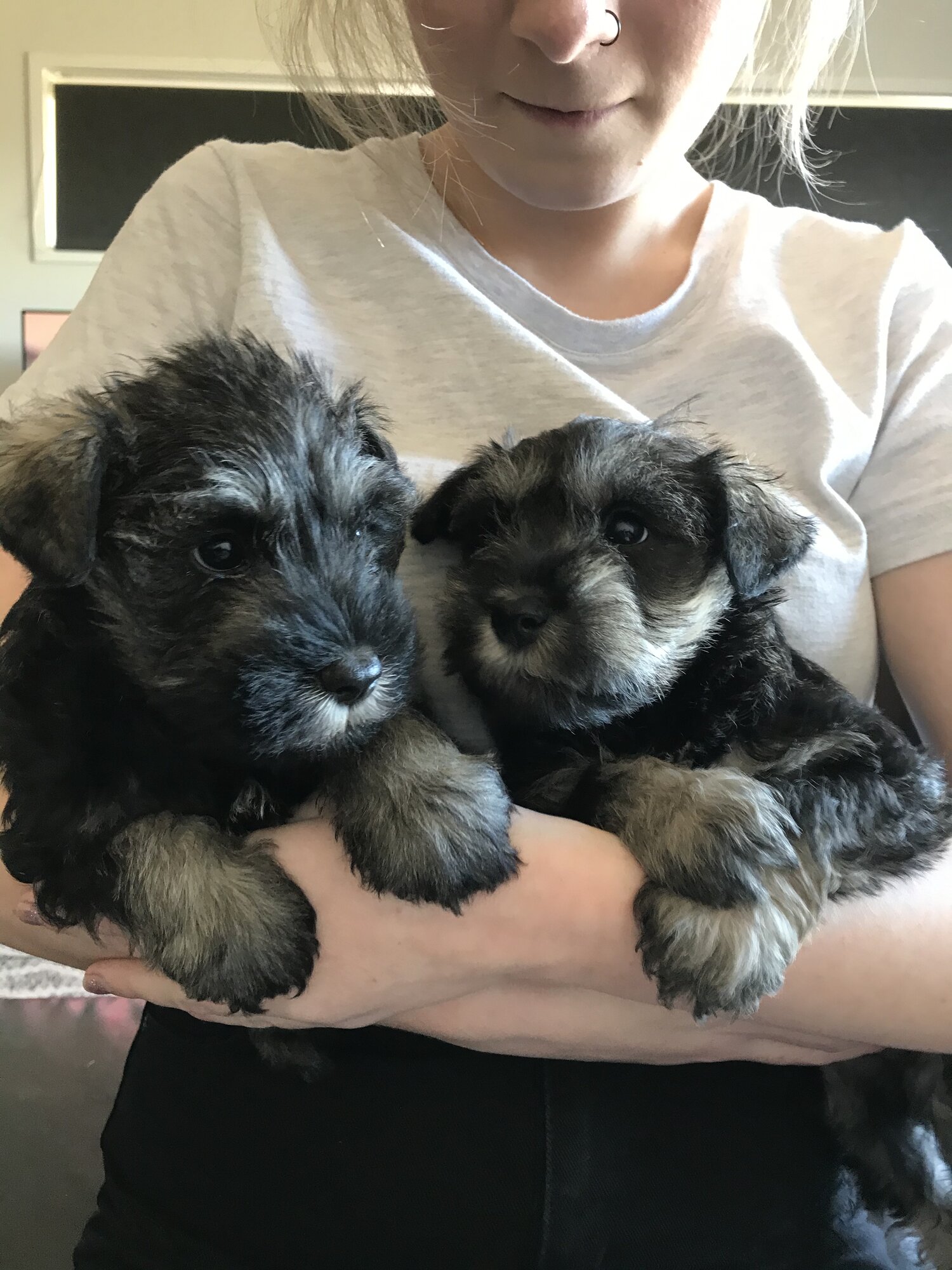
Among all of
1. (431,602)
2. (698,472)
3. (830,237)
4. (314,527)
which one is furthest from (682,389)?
(314,527)

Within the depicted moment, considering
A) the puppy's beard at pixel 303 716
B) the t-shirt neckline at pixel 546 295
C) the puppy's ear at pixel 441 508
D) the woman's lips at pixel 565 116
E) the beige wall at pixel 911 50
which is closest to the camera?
the puppy's beard at pixel 303 716

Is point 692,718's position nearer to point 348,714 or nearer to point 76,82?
point 348,714

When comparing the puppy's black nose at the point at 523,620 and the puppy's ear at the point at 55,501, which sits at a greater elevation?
the puppy's ear at the point at 55,501

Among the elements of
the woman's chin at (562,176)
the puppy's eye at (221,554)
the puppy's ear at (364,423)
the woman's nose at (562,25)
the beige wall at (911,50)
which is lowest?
the puppy's eye at (221,554)

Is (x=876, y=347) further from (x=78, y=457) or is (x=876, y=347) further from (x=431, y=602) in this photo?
(x=78, y=457)

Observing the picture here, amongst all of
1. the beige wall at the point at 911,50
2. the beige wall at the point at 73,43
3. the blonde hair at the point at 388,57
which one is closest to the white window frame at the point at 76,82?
the beige wall at the point at 73,43

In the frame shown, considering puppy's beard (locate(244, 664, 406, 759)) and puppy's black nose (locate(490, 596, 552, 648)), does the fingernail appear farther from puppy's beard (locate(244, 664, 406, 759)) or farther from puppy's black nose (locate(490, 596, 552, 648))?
puppy's black nose (locate(490, 596, 552, 648))

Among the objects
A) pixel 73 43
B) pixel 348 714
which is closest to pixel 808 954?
pixel 348 714

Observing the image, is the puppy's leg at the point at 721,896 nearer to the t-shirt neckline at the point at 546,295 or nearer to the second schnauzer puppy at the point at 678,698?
the second schnauzer puppy at the point at 678,698
